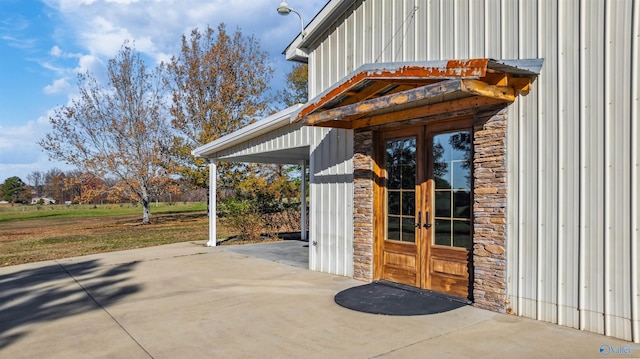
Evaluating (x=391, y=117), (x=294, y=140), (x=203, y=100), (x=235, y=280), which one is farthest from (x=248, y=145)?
(x=203, y=100)

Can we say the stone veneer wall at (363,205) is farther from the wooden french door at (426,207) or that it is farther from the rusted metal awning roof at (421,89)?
the rusted metal awning roof at (421,89)

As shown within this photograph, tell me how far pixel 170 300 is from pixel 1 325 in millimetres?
1871

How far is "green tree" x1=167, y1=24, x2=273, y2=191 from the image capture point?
66.6 feet

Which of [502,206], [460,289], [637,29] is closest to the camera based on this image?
[637,29]

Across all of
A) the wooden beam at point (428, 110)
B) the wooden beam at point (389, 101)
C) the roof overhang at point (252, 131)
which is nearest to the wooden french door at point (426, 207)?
the wooden beam at point (428, 110)

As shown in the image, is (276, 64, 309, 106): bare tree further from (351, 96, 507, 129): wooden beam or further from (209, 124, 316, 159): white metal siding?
(351, 96, 507, 129): wooden beam

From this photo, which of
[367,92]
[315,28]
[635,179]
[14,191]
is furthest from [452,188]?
[14,191]

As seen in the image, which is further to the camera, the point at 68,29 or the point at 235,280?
the point at 68,29

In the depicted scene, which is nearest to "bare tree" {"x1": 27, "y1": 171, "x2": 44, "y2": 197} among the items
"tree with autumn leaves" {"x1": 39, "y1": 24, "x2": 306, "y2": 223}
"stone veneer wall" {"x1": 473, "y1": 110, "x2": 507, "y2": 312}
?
"tree with autumn leaves" {"x1": 39, "y1": 24, "x2": 306, "y2": 223}

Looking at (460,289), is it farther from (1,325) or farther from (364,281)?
(1,325)

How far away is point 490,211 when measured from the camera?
4.68 metres

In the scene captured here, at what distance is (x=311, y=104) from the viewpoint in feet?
19.8

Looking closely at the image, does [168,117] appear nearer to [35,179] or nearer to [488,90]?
[488,90]

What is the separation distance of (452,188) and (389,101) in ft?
4.67
